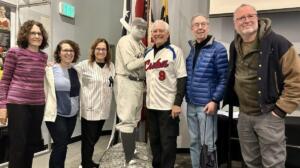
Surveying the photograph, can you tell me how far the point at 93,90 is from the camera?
2.95 m

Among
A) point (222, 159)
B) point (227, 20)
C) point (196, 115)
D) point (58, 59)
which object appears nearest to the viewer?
point (196, 115)

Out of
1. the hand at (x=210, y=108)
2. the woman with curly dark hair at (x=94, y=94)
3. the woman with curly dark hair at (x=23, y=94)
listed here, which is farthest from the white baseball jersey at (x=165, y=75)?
the woman with curly dark hair at (x=23, y=94)

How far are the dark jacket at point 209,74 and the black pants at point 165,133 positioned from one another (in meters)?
0.28

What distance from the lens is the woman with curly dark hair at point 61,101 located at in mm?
2639

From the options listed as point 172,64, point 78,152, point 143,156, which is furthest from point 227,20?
point 78,152

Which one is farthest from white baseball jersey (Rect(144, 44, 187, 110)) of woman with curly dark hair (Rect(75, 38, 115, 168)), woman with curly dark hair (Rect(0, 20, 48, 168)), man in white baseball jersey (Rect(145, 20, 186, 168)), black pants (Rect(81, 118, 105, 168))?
woman with curly dark hair (Rect(0, 20, 48, 168))

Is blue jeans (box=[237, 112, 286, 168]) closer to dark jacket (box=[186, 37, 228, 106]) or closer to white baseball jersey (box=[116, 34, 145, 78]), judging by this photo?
dark jacket (box=[186, 37, 228, 106])

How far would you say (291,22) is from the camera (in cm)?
317

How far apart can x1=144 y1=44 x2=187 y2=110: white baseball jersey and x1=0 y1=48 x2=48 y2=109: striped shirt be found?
967mm

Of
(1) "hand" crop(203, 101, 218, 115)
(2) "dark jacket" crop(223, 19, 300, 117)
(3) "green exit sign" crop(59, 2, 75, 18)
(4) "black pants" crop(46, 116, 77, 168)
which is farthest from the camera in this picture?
(3) "green exit sign" crop(59, 2, 75, 18)

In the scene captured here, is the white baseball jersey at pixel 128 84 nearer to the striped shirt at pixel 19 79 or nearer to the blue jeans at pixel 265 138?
the striped shirt at pixel 19 79

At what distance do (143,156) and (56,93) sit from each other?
110 cm

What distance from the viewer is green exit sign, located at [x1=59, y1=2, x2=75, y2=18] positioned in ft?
13.8

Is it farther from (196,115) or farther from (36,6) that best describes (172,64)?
(36,6)
